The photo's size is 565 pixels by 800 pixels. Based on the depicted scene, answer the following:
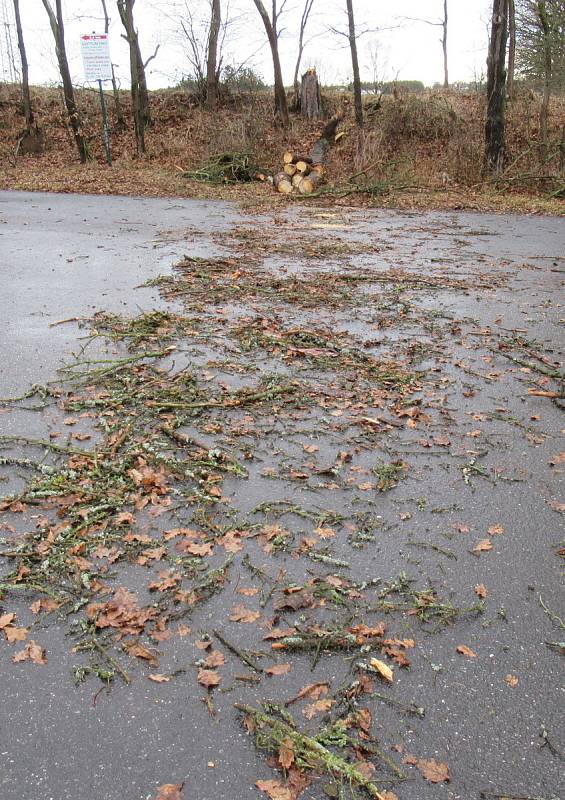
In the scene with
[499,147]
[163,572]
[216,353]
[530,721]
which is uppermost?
[499,147]

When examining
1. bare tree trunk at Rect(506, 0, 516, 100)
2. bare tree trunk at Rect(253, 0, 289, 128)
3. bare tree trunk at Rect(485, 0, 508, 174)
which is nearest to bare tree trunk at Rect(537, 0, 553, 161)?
bare tree trunk at Rect(485, 0, 508, 174)

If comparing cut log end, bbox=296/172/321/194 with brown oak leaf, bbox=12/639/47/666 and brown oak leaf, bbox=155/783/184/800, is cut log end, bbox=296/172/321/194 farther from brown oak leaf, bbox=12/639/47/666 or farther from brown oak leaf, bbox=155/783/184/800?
brown oak leaf, bbox=155/783/184/800

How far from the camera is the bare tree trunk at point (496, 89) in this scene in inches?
676

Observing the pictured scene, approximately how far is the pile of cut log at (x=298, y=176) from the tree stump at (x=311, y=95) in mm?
8580

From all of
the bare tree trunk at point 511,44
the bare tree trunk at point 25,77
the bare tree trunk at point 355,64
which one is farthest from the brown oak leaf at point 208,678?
the bare tree trunk at point 25,77

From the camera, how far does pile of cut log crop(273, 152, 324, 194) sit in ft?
59.4

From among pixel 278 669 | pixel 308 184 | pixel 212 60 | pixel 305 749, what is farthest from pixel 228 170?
pixel 305 749

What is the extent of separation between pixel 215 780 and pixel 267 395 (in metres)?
2.84

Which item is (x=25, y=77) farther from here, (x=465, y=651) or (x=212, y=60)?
(x=465, y=651)

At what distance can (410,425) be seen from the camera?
4102mm

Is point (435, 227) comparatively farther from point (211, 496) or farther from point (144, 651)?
point (144, 651)

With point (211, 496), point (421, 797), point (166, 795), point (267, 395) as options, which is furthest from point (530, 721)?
point (267, 395)

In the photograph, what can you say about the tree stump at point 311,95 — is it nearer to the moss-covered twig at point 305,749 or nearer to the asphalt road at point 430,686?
the asphalt road at point 430,686

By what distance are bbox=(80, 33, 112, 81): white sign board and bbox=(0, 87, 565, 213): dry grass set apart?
2.79 meters
